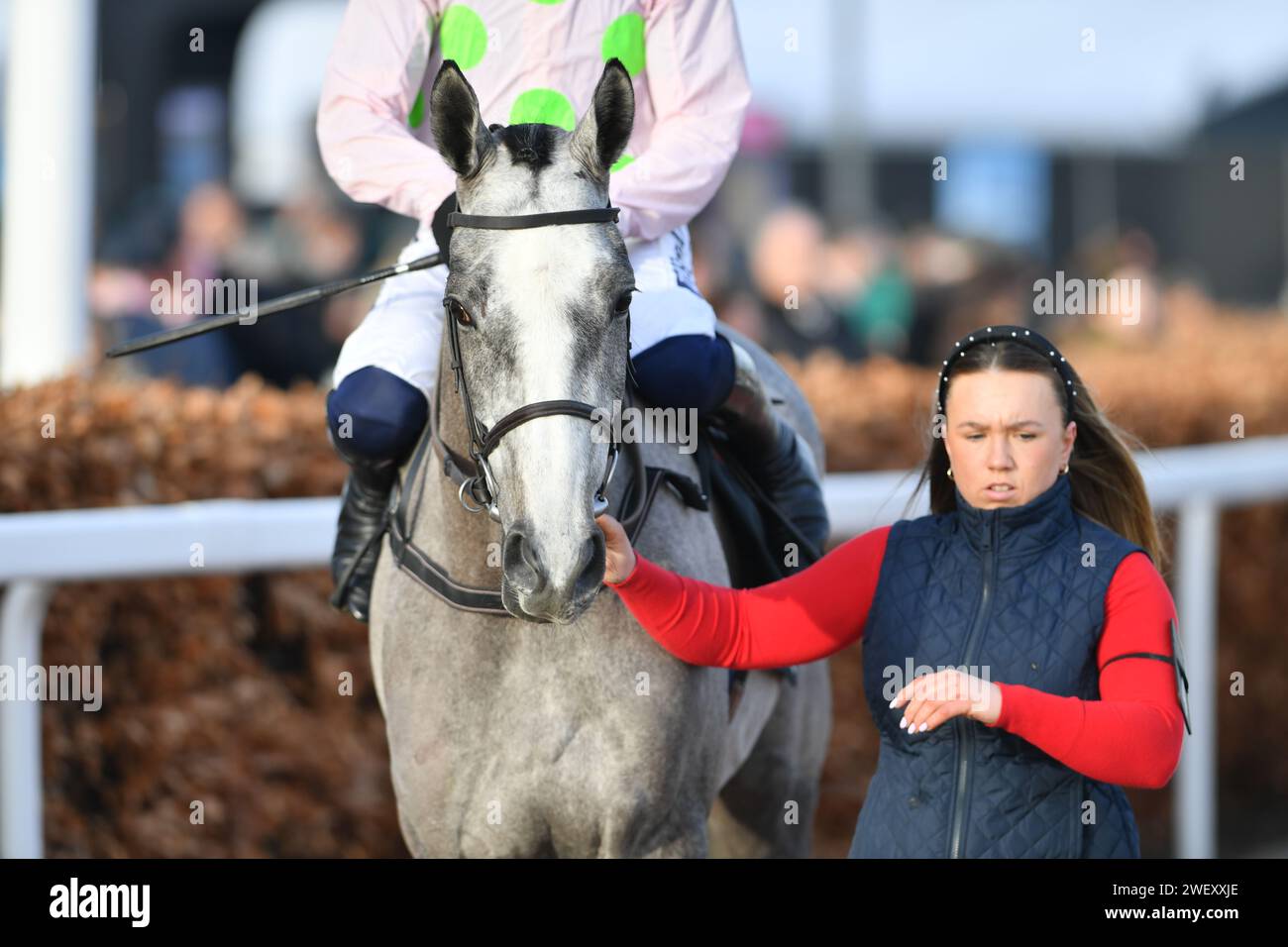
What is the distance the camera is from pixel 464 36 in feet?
11.1

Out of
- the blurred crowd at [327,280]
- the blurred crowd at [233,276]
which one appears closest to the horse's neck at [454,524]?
the blurred crowd at [327,280]

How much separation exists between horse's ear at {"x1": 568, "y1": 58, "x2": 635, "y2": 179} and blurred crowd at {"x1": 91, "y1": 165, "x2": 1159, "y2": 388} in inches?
124

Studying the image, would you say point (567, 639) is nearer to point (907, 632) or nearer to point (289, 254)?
point (907, 632)

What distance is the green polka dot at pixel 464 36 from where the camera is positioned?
3.38 m

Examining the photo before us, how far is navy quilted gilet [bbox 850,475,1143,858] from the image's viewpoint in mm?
2709

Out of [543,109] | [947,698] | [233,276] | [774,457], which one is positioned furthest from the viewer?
[233,276]

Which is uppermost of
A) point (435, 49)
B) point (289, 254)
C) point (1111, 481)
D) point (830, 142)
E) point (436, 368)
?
point (830, 142)

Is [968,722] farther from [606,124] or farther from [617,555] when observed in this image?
[606,124]

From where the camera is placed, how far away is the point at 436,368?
10.8ft

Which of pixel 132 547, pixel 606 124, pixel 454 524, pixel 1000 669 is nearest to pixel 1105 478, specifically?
pixel 1000 669

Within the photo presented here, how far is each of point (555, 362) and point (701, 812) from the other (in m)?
1.10

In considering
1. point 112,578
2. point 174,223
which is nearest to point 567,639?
point 112,578

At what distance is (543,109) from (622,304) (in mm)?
759

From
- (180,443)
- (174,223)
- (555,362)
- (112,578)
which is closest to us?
(555,362)
